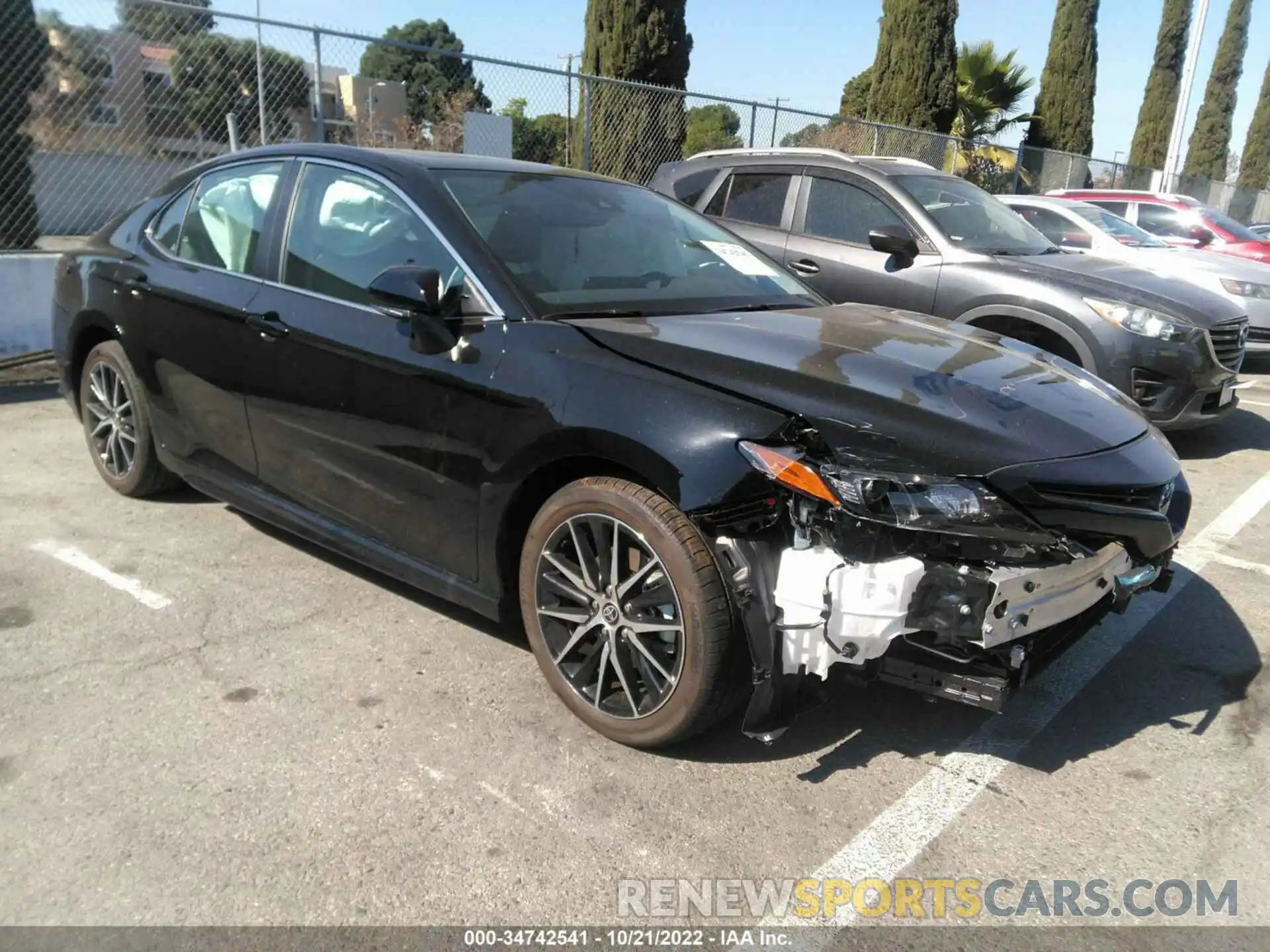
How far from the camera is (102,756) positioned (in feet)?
8.99

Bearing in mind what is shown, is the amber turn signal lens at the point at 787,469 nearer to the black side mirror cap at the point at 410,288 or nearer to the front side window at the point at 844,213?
the black side mirror cap at the point at 410,288

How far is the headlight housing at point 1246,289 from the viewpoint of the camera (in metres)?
9.94

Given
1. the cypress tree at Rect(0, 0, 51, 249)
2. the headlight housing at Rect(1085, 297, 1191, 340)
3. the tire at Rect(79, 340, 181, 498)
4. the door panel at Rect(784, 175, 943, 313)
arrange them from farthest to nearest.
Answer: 1. the cypress tree at Rect(0, 0, 51, 249)
2. the door panel at Rect(784, 175, 943, 313)
3. the headlight housing at Rect(1085, 297, 1191, 340)
4. the tire at Rect(79, 340, 181, 498)

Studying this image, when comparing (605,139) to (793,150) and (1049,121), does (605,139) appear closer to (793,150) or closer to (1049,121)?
(793,150)

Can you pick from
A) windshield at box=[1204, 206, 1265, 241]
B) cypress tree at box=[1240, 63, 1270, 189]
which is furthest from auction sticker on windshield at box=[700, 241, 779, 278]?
cypress tree at box=[1240, 63, 1270, 189]

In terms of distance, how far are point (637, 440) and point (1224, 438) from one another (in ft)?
20.8

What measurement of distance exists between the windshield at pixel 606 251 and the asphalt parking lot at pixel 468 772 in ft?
4.14

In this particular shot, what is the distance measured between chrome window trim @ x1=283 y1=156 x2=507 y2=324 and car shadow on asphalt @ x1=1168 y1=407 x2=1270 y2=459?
541 centimetres

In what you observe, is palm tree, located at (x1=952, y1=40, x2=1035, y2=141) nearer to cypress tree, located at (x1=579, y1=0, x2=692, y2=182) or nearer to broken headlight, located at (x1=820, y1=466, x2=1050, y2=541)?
cypress tree, located at (x1=579, y1=0, x2=692, y2=182)

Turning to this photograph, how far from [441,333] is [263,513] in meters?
1.33

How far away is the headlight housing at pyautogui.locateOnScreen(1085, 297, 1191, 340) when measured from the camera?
594 centimetres

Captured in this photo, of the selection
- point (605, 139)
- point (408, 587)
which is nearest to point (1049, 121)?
point (605, 139)

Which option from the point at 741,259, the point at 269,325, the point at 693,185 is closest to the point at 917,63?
the point at 693,185

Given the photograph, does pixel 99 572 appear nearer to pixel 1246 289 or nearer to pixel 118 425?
pixel 118 425
